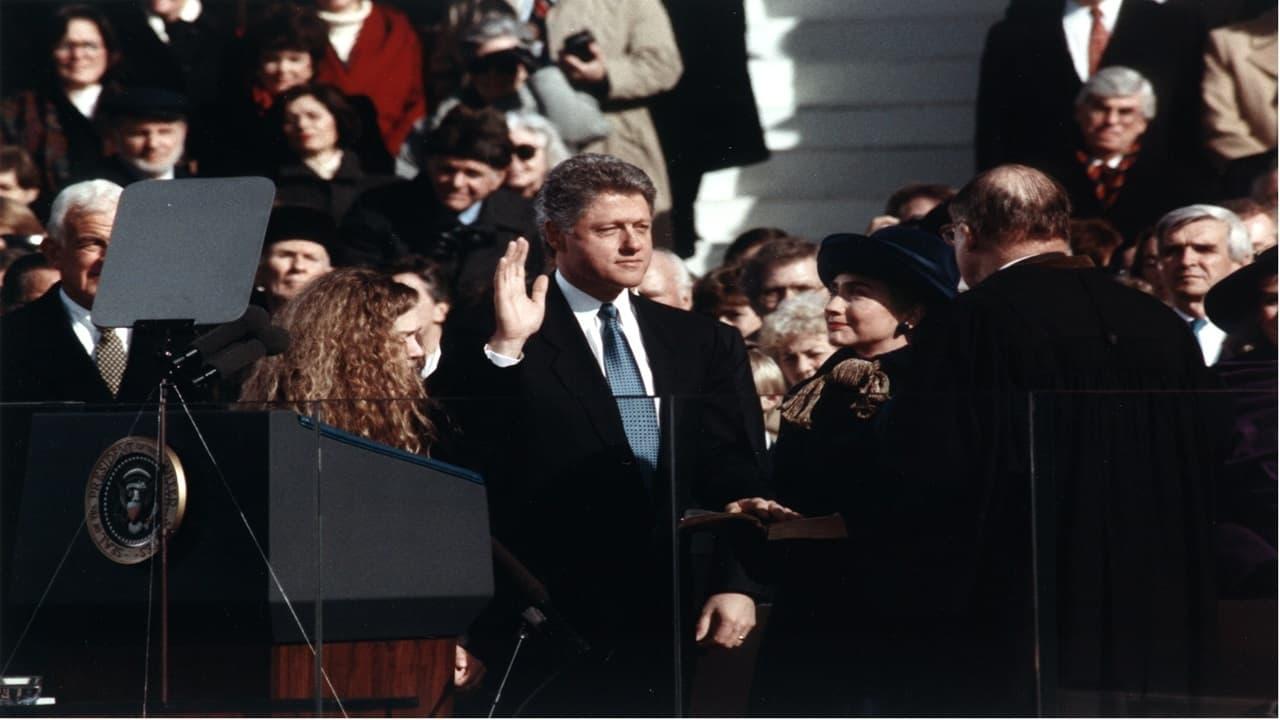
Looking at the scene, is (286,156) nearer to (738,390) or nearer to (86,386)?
(86,386)

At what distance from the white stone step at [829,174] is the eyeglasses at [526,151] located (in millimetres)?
1004

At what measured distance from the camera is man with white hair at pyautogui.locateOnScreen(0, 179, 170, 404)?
269 inches

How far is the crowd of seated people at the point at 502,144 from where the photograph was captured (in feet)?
24.6

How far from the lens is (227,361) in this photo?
4980mm

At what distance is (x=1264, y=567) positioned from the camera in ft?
16.9

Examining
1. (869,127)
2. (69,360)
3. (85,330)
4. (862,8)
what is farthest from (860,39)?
(69,360)

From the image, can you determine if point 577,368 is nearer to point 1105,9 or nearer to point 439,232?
point 439,232

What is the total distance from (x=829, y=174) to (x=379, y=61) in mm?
1959

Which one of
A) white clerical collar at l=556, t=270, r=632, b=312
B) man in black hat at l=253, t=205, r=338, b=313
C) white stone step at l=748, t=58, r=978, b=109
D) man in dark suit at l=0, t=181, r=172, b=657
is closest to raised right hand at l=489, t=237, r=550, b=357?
white clerical collar at l=556, t=270, r=632, b=312

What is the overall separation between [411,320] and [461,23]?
3201 mm

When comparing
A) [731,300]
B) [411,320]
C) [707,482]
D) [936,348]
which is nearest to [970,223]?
[936,348]

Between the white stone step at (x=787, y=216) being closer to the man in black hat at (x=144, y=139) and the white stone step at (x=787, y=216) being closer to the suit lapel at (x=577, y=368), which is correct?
the man in black hat at (x=144, y=139)

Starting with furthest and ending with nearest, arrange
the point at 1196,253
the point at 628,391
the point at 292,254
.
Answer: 1. the point at 292,254
2. the point at 1196,253
3. the point at 628,391

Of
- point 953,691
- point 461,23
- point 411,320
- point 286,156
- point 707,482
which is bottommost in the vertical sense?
point 953,691
